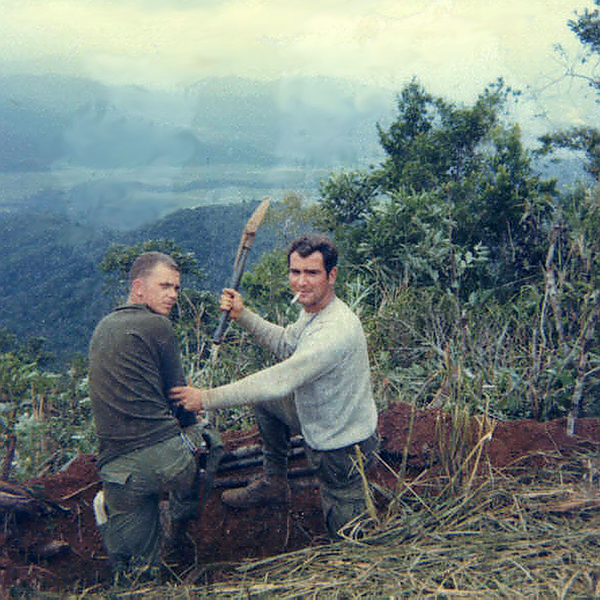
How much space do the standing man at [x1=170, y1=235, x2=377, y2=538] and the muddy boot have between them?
0.44 meters

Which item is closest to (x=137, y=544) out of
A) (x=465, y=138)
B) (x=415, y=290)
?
(x=415, y=290)

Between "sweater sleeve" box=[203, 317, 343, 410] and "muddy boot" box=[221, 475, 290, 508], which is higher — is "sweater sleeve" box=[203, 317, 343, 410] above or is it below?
above

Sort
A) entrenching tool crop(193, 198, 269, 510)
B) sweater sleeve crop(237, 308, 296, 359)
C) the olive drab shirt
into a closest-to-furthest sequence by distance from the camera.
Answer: the olive drab shirt < entrenching tool crop(193, 198, 269, 510) < sweater sleeve crop(237, 308, 296, 359)

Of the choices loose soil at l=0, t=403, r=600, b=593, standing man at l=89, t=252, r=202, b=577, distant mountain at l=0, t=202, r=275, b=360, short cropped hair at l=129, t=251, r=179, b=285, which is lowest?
distant mountain at l=0, t=202, r=275, b=360

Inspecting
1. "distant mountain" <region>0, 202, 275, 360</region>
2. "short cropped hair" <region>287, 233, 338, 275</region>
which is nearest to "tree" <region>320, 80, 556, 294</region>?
"short cropped hair" <region>287, 233, 338, 275</region>

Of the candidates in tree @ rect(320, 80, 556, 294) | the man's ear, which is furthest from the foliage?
the man's ear

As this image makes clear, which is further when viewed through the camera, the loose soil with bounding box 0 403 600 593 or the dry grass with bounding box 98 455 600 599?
the loose soil with bounding box 0 403 600 593

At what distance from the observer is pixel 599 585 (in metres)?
2.15

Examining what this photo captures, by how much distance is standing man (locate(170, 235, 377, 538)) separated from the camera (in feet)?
9.09

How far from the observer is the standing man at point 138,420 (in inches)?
113

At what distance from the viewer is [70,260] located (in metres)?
41.6

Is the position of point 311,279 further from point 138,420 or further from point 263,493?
point 263,493

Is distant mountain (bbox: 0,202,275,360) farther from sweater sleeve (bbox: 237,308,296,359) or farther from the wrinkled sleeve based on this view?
the wrinkled sleeve

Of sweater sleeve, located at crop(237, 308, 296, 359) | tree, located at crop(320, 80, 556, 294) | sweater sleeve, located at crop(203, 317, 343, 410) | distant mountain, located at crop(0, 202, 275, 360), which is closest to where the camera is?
sweater sleeve, located at crop(203, 317, 343, 410)
